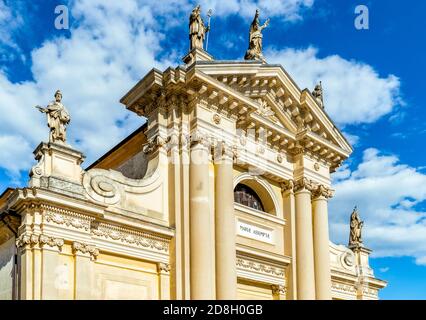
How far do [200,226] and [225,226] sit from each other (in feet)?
3.11

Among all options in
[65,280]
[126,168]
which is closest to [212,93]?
[126,168]

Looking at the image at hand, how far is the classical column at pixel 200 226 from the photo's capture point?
60.1 ft

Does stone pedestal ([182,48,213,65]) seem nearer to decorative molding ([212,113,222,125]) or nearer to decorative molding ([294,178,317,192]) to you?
decorative molding ([212,113,222,125])

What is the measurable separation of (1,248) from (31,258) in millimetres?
2345

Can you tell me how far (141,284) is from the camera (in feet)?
59.0

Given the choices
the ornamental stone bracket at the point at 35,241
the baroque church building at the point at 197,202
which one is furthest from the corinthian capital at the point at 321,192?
the ornamental stone bracket at the point at 35,241

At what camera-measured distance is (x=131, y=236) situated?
17.9 metres

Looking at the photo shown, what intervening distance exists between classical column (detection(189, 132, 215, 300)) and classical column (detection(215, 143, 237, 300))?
235 mm

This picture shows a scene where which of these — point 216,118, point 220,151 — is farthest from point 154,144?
point 216,118

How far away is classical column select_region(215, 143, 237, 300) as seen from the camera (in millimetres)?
18828

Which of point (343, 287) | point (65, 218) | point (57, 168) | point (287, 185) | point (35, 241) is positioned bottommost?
point (343, 287)

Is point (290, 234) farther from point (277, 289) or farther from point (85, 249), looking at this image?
point (85, 249)

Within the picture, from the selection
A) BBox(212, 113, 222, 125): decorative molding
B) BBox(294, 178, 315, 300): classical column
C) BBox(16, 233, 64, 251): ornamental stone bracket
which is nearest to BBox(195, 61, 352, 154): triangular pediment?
BBox(212, 113, 222, 125): decorative molding
